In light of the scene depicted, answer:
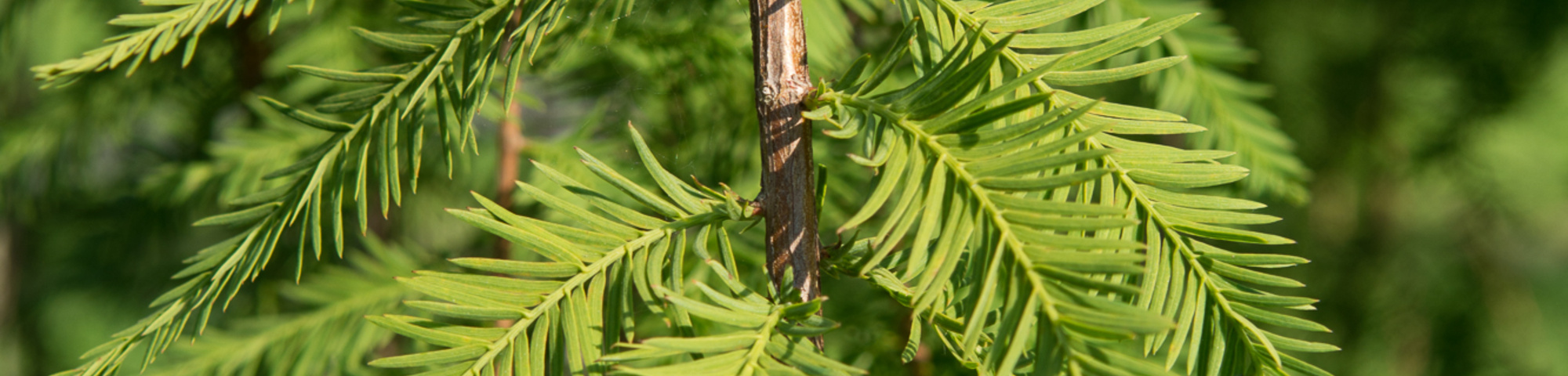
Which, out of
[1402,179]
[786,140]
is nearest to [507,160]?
[786,140]

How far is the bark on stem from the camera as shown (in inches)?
12.6

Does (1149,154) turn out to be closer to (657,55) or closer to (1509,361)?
(657,55)

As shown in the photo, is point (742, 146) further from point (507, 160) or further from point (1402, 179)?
point (1402, 179)

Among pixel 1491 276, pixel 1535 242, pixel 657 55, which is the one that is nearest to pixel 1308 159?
pixel 1491 276

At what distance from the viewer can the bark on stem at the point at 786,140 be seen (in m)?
0.32

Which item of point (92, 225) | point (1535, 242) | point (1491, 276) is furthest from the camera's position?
point (1535, 242)

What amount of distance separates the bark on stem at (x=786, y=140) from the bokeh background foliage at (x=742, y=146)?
0.31ft

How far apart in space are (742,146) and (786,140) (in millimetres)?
334

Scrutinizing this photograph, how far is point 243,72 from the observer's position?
884mm

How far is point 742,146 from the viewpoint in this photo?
0.65 metres

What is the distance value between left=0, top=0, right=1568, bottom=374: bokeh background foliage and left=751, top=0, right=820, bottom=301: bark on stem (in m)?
0.10

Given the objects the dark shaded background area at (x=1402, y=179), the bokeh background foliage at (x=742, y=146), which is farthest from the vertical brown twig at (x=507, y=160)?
the dark shaded background area at (x=1402, y=179)

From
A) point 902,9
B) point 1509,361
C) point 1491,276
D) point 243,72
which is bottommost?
point 1509,361

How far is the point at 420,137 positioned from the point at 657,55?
0.29 metres
